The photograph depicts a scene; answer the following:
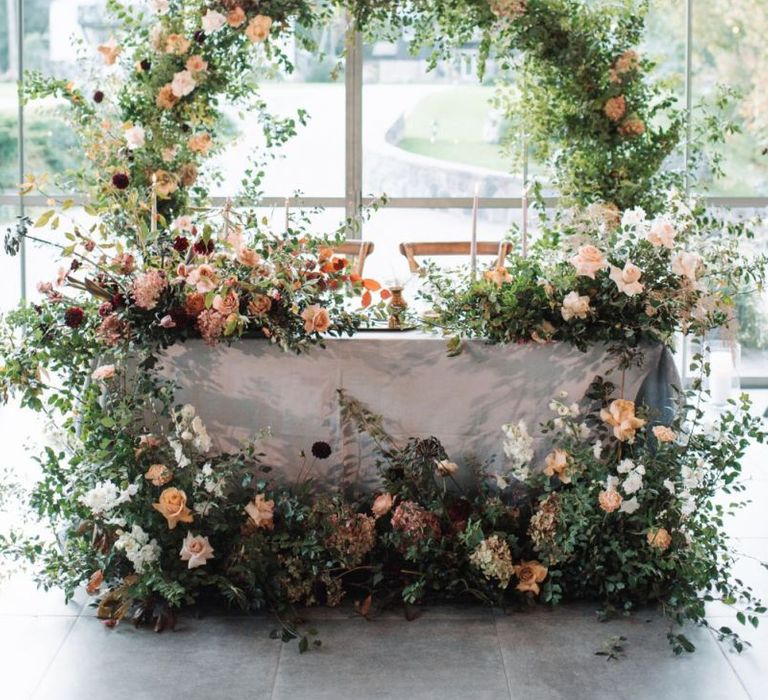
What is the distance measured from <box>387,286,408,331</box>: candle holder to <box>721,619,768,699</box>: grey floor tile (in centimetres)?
133

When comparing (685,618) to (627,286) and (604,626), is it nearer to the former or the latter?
(604,626)

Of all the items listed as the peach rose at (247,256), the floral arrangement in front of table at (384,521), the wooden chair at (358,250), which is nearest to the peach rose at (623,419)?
the floral arrangement in front of table at (384,521)

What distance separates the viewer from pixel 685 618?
3.53 meters

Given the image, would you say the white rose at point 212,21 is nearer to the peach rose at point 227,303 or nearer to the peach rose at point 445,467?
the peach rose at point 227,303

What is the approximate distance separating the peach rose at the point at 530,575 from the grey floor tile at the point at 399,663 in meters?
0.15

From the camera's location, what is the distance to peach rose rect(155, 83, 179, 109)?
4402 millimetres

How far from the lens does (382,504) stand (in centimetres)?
357

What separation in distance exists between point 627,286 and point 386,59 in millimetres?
3626

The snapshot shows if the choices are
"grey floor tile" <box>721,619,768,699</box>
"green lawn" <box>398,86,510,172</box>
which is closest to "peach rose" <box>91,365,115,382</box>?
"grey floor tile" <box>721,619,768,699</box>

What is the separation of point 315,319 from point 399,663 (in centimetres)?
98

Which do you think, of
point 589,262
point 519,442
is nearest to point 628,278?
point 589,262

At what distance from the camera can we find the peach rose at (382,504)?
141 inches

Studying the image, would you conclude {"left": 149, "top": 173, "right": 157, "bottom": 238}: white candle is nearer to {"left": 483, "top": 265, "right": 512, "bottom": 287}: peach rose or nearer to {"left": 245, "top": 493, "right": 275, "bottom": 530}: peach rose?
{"left": 245, "top": 493, "right": 275, "bottom": 530}: peach rose

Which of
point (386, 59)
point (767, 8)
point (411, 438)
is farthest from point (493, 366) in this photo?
point (767, 8)
